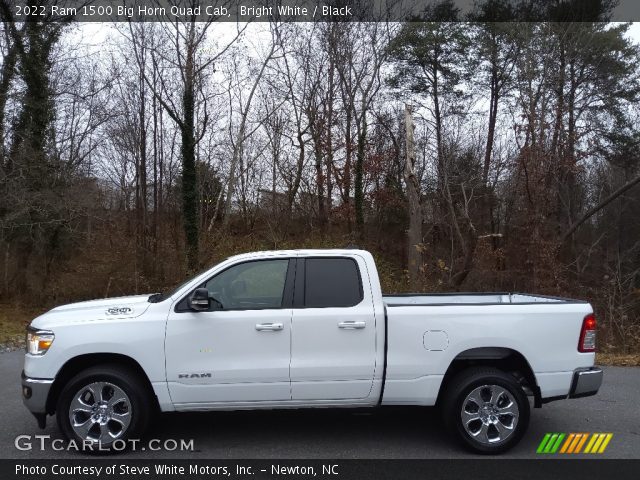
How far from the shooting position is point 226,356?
4973 mm

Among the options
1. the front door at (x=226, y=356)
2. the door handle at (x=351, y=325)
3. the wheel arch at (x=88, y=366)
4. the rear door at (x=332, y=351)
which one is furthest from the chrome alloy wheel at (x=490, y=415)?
the wheel arch at (x=88, y=366)

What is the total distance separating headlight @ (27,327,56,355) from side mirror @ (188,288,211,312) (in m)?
1.28

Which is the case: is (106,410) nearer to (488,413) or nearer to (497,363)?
Answer: (488,413)

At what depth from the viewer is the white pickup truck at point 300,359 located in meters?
4.94

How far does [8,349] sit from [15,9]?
16.7 m

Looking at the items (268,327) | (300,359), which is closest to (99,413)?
(268,327)

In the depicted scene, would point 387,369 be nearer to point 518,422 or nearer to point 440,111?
point 518,422

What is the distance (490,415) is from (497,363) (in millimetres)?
532

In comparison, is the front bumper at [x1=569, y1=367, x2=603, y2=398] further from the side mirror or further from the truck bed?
the side mirror

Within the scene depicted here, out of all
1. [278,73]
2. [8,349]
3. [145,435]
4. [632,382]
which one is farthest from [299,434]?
[278,73]

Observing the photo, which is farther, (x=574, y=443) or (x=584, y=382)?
(x=574, y=443)

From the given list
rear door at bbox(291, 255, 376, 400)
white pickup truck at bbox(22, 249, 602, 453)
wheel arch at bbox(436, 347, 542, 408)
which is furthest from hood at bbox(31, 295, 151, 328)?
wheel arch at bbox(436, 347, 542, 408)

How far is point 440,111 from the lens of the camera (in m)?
32.6

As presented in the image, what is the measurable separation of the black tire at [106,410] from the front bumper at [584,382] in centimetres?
394
